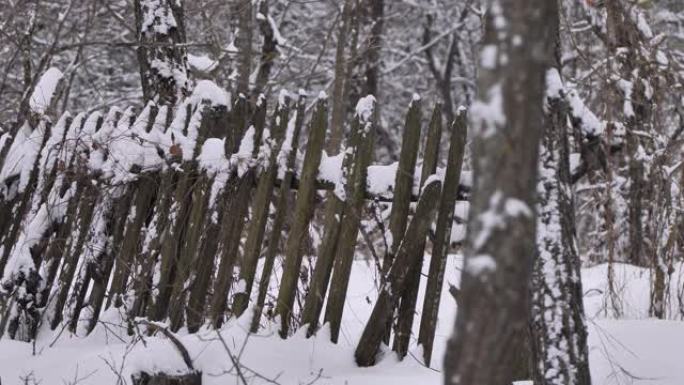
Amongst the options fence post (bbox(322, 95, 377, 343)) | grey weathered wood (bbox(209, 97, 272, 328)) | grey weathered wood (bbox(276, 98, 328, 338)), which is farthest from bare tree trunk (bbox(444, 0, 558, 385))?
grey weathered wood (bbox(209, 97, 272, 328))

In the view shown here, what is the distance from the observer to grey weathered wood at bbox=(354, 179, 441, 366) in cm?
356

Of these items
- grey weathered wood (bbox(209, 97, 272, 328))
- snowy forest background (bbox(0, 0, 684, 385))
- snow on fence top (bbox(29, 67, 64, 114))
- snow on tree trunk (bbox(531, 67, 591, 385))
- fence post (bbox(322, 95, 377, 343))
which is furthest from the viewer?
snow on fence top (bbox(29, 67, 64, 114))

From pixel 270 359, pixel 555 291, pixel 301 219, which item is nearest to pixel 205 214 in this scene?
pixel 301 219

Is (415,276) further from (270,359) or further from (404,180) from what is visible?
(270,359)

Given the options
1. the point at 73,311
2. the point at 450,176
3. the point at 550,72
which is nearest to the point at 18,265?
the point at 73,311

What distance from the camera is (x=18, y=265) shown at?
4262 millimetres

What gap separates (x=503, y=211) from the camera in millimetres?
1535

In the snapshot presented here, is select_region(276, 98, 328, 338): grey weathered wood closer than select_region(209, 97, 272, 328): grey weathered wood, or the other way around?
select_region(276, 98, 328, 338): grey weathered wood

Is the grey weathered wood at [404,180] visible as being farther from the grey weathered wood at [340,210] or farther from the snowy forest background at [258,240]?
the grey weathered wood at [340,210]

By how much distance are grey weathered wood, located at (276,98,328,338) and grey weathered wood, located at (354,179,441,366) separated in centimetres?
43

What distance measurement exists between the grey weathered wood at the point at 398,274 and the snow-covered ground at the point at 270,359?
3.6 inches

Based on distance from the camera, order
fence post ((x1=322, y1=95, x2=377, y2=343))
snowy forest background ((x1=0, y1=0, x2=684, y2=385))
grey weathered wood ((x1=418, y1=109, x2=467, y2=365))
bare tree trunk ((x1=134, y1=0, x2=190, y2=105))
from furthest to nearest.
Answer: bare tree trunk ((x1=134, y1=0, x2=190, y2=105)), fence post ((x1=322, y1=95, x2=377, y2=343)), grey weathered wood ((x1=418, y1=109, x2=467, y2=365)), snowy forest background ((x1=0, y1=0, x2=684, y2=385))

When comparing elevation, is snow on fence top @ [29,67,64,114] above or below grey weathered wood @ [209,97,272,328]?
above

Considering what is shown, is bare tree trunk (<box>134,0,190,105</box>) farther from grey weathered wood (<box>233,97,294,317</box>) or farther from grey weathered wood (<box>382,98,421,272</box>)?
grey weathered wood (<box>382,98,421,272</box>)
